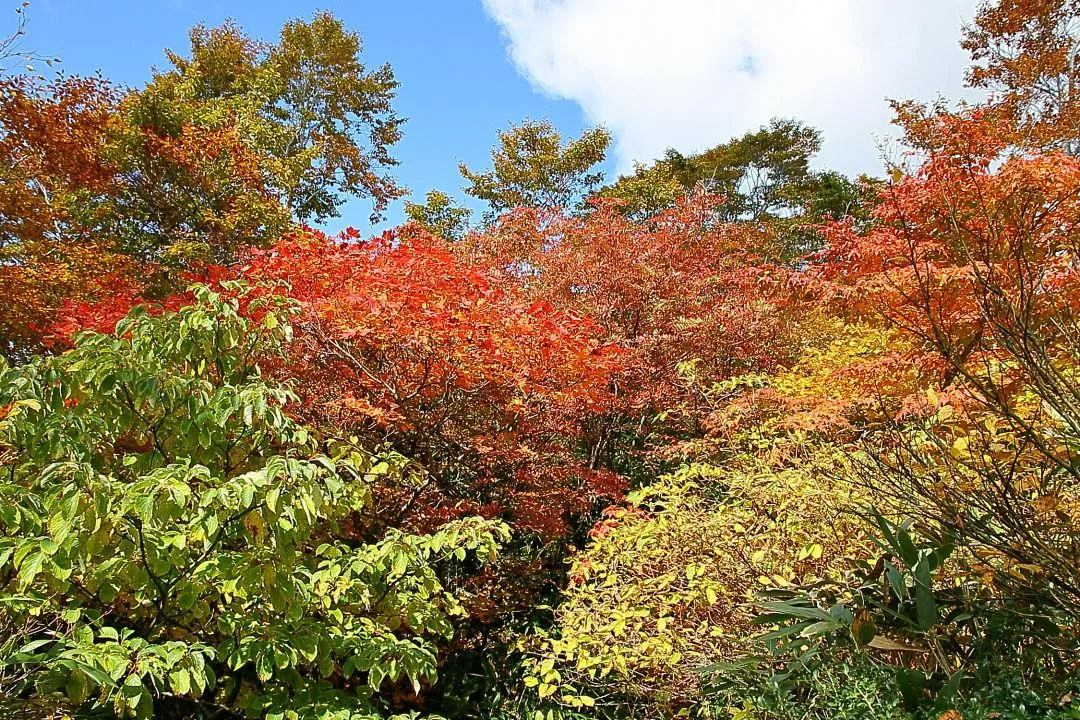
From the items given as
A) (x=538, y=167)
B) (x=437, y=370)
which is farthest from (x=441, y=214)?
(x=437, y=370)

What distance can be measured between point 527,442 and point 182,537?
4.23 meters

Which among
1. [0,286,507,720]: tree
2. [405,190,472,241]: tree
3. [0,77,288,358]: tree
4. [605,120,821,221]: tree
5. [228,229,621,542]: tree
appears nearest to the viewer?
[0,286,507,720]: tree

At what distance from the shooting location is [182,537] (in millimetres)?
2184

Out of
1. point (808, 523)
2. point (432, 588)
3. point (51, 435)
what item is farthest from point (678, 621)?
point (51, 435)

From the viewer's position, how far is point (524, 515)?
19.6ft

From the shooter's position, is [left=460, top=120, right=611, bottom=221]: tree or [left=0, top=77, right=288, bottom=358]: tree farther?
[left=460, top=120, right=611, bottom=221]: tree

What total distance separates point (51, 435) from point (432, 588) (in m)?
A: 1.74

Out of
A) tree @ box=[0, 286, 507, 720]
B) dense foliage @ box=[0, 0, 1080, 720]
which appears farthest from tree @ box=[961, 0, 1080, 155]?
tree @ box=[0, 286, 507, 720]

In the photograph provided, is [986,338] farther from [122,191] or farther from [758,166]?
[758,166]

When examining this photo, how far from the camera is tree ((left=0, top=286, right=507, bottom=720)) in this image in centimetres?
204

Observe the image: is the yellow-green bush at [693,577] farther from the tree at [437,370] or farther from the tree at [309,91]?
the tree at [309,91]

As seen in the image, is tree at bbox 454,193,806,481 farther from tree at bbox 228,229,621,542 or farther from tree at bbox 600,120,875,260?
tree at bbox 600,120,875,260

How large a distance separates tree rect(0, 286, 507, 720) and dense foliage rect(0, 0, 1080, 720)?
2cm

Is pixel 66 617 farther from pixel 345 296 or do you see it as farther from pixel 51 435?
pixel 345 296
